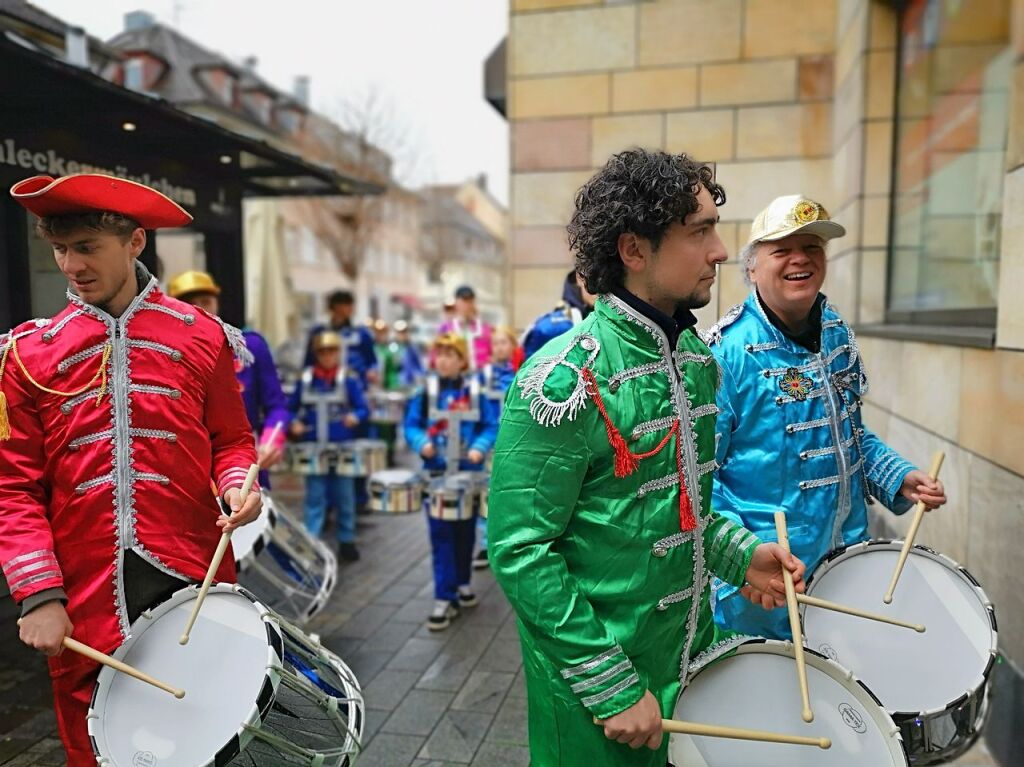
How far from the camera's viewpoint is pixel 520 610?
1.70 m

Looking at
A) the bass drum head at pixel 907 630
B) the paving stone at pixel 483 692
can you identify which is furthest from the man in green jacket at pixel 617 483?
the paving stone at pixel 483 692

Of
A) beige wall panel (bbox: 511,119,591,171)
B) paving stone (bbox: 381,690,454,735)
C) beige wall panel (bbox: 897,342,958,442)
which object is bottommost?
paving stone (bbox: 381,690,454,735)

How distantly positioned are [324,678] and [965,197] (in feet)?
14.5

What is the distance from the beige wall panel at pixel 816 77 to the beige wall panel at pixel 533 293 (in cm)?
251

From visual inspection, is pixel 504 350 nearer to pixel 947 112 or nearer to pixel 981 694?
pixel 947 112

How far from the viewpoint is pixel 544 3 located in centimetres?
707

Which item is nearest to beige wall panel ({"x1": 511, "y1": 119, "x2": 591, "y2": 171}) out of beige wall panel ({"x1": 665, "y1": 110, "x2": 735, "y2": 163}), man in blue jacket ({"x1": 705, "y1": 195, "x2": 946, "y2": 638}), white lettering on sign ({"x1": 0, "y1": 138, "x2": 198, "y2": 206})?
beige wall panel ({"x1": 665, "y1": 110, "x2": 735, "y2": 163})

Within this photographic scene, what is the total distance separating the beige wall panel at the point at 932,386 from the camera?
3852mm

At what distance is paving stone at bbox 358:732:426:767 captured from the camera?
3.39m

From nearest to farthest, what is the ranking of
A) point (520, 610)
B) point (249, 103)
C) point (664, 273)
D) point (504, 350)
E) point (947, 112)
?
point (520, 610)
point (664, 273)
point (947, 112)
point (504, 350)
point (249, 103)

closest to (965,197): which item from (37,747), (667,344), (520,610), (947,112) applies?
(947,112)

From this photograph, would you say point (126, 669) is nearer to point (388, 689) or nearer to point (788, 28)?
point (388, 689)

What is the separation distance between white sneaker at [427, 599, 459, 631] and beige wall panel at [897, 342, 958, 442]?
2.90 metres

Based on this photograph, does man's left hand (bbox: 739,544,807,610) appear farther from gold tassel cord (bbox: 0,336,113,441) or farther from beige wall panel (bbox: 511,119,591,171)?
beige wall panel (bbox: 511,119,591,171)
